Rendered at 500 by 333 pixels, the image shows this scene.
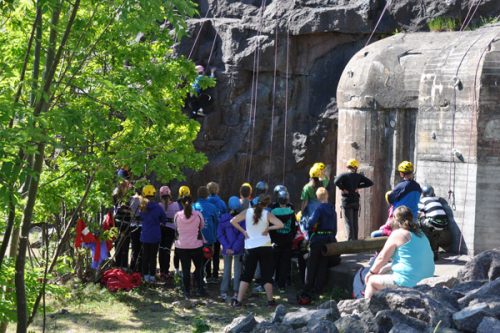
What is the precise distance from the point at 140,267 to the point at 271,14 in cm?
794

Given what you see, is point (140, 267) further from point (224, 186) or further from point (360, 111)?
point (224, 186)

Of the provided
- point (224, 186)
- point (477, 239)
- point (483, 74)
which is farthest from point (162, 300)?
point (224, 186)

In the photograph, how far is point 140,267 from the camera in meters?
14.3

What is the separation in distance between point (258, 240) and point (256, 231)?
0.14 m

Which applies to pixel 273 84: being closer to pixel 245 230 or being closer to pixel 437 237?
pixel 437 237

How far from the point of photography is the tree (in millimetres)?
7141

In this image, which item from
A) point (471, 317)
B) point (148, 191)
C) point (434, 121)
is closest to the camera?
point (471, 317)

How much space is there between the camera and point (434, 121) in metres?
14.9

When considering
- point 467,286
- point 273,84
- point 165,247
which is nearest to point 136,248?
point 165,247

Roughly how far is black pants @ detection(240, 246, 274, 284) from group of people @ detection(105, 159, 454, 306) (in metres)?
0.01

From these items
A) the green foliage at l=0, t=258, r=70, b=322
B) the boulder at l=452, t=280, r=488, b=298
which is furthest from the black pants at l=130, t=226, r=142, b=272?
the boulder at l=452, t=280, r=488, b=298

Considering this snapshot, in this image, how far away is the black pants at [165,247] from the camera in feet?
46.5

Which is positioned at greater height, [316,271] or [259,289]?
[316,271]

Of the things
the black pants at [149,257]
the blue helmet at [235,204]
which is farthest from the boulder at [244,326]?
the black pants at [149,257]
